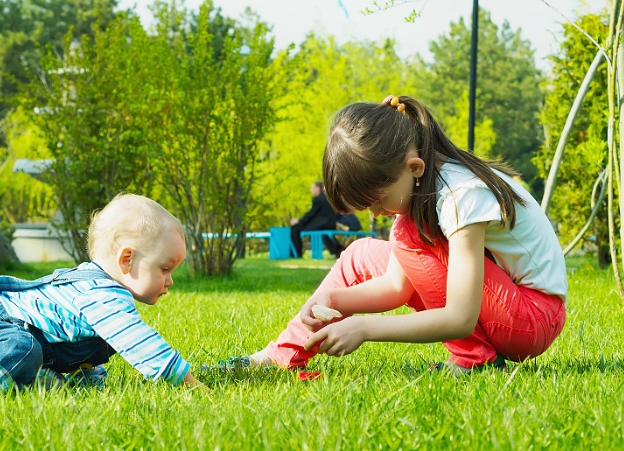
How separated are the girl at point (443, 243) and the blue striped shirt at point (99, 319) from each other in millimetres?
425

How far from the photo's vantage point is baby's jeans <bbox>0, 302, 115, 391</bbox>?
2.17 meters

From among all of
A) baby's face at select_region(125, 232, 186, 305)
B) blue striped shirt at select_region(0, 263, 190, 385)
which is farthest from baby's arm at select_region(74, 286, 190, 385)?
baby's face at select_region(125, 232, 186, 305)

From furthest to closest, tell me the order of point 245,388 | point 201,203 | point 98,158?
point 98,158
point 201,203
point 245,388

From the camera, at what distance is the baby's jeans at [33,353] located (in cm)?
217

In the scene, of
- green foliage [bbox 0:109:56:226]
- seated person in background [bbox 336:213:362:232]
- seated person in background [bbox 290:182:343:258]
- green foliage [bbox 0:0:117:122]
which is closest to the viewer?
seated person in background [bbox 290:182:343:258]

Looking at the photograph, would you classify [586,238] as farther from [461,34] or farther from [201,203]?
[461,34]

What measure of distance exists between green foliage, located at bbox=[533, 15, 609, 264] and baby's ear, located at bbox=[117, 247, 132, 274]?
688 centimetres

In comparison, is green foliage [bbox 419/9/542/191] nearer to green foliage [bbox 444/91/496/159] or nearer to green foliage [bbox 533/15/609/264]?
green foliage [bbox 444/91/496/159]

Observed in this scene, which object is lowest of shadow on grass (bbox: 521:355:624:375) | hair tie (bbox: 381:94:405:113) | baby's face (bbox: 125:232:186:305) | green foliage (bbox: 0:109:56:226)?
green foliage (bbox: 0:109:56:226)

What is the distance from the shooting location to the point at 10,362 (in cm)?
217

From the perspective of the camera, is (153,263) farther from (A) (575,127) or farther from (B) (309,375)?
(A) (575,127)

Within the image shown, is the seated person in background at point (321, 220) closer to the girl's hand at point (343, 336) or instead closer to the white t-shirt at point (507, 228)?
the white t-shirt at point (507, 228)

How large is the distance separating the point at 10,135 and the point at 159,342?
2382 cm

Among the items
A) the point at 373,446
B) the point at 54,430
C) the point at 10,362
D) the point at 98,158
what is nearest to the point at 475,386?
the point at 373,446
